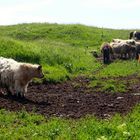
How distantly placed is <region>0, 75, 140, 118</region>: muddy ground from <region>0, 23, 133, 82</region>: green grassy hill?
126 inches

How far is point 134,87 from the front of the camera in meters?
28.1

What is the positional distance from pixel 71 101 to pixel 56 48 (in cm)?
1959

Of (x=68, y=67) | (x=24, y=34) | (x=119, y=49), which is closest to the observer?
(x=68, y=67)

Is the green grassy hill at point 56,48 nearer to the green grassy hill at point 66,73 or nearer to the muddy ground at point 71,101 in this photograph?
the green grassy hill at point 66,73

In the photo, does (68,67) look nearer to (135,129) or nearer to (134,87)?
(134,87)

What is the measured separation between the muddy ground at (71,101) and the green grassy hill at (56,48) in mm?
3196

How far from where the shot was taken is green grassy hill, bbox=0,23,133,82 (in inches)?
1393

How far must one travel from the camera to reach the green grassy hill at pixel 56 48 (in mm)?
35375

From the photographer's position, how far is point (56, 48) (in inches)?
1678

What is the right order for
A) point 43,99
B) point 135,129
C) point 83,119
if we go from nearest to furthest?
point 135,129 → point 83,119 → point 43,99

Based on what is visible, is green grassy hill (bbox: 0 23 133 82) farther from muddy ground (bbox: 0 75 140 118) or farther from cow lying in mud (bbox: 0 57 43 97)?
cow lying in mud (bbox: 0 57 43 97)

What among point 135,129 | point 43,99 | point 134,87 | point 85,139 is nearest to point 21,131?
point 85,139

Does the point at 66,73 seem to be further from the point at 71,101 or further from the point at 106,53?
the point at 106,53

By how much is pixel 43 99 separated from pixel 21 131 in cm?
815
